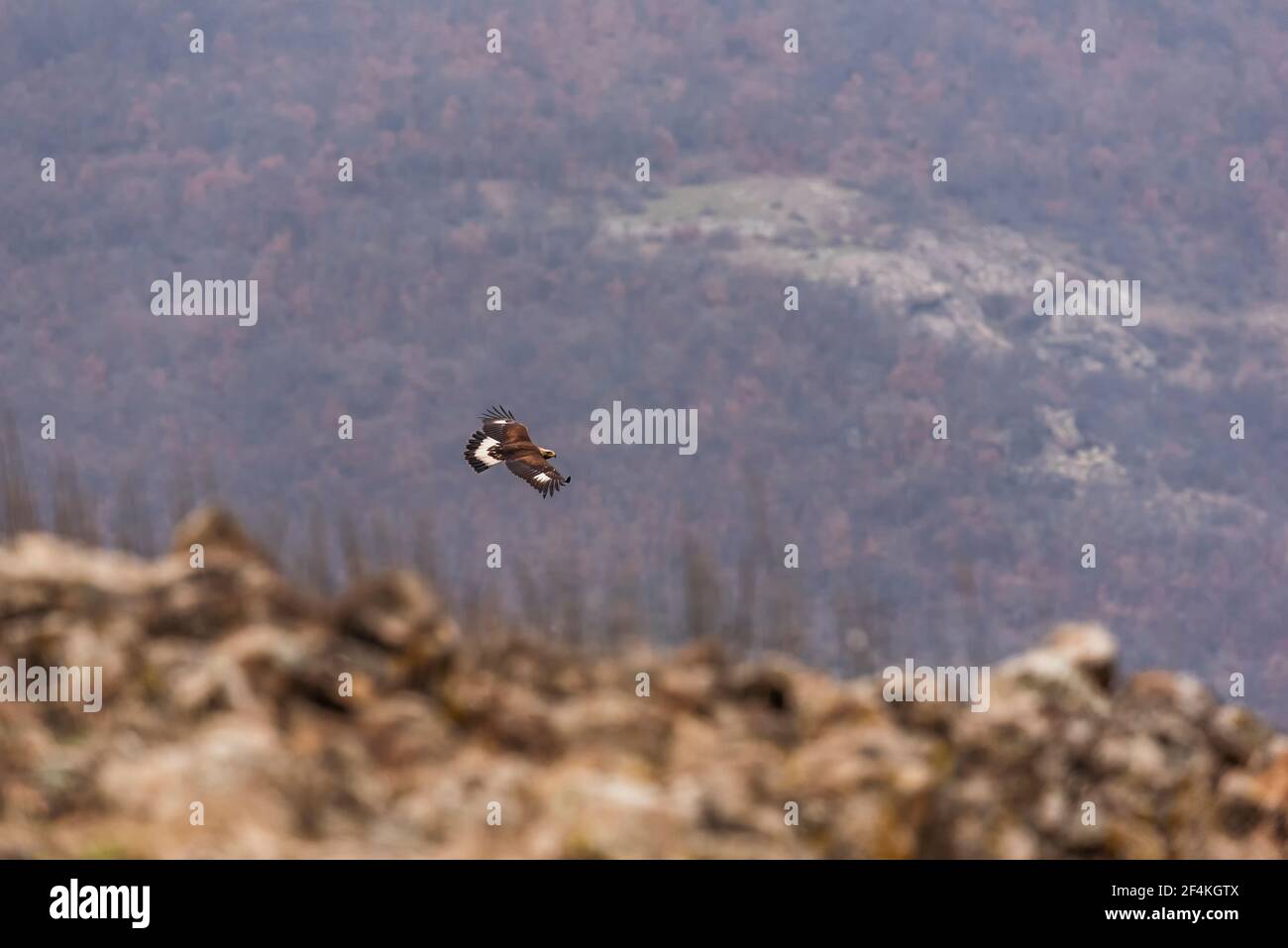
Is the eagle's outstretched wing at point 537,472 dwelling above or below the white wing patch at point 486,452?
below

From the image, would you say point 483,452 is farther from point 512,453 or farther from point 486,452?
point 512,453

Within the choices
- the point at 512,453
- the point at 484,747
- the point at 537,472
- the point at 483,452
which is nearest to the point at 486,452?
the point at 483,452

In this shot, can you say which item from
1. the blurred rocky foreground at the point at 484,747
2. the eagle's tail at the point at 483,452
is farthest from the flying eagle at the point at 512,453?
the blurred rocky foreground at the point at 484,747

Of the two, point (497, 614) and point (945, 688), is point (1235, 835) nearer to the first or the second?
point (945, 688)

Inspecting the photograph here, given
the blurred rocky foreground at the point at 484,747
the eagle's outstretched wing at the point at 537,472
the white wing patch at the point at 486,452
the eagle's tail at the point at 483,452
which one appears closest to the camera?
the blurred rocky foreground at the point at 484,747

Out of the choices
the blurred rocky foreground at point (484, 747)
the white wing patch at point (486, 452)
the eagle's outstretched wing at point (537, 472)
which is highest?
the white wing patch at point (486, 452)

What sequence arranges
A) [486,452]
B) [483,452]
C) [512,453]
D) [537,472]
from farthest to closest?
1. [483,452]
2. [486,452]
3. [512,453]
4. [537,472]

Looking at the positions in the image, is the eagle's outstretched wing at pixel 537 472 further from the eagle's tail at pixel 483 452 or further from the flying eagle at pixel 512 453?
the eagle's tail at pixel 483 452
